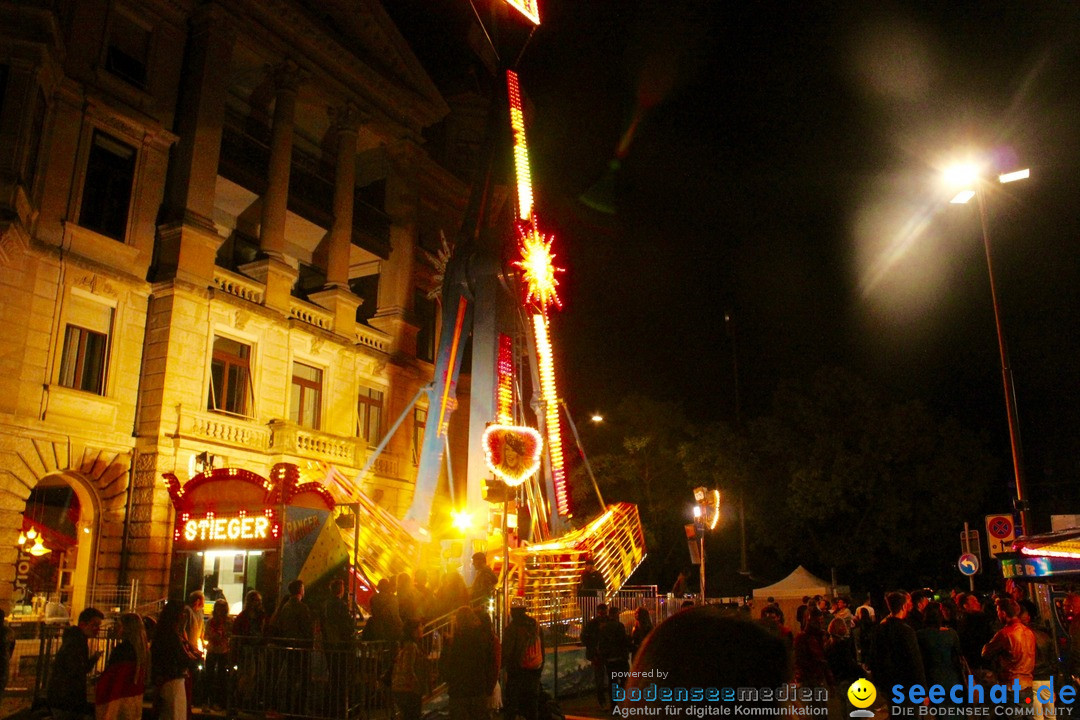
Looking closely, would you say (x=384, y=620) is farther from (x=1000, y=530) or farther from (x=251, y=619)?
(x=1000, y=530)

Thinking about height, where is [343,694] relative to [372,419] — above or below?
below

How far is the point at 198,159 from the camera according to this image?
79.0ft

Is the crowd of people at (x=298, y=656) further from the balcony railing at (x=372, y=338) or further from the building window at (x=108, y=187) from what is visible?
the balcony railing at (x=372, y=338)

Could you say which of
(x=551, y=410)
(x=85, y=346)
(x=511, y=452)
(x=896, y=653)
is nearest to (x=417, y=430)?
(x=551, y=410)

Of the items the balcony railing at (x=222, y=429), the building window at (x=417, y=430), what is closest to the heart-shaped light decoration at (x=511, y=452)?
the balcony railing at (x=222, y=429)

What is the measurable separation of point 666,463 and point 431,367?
1133 cm

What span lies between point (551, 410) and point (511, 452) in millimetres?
2845

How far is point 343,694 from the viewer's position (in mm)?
10312

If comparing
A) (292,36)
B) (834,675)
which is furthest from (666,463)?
(834,675)

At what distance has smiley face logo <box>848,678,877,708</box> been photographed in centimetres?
957

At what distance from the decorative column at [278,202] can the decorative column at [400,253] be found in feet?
18.1

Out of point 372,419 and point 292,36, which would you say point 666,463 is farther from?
point 292,36

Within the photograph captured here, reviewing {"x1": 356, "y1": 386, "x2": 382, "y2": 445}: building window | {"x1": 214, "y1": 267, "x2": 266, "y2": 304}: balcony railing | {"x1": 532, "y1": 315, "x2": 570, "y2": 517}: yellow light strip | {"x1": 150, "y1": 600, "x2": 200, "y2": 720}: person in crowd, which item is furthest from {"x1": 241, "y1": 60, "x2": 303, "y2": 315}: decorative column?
{"x1": 150, "y1": 600, "x2": 200, "y2": 720}: person in crowd

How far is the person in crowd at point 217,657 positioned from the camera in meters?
12.4
